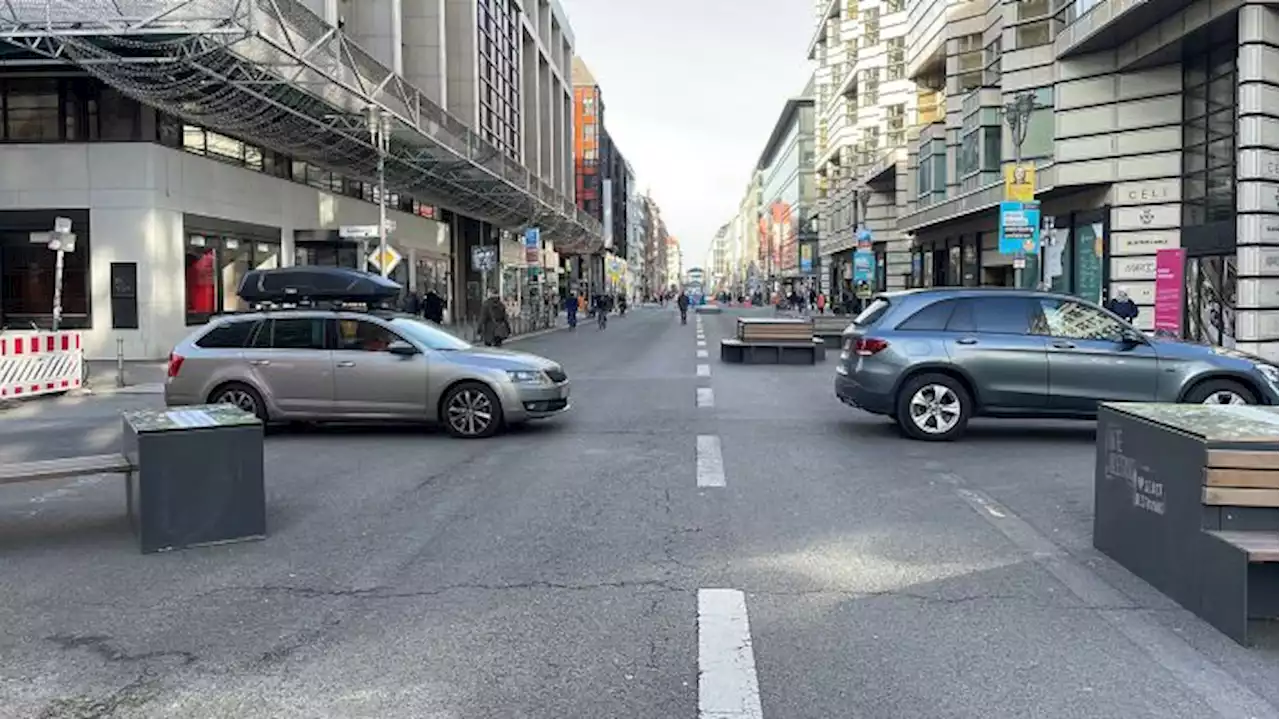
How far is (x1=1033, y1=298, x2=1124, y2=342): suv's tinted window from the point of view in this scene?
1182 cm

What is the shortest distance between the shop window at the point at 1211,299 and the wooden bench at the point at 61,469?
23.7 m

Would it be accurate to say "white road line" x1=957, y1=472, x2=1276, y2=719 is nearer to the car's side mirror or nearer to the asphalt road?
the asphalt road

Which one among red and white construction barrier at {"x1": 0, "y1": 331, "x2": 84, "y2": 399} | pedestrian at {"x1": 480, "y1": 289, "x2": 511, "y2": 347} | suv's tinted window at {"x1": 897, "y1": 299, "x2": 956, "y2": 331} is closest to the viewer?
suv's tinted window at {"x1": 897, "y1": 299, "x2": 956, "y2": 331}

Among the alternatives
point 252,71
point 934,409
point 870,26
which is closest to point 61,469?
point 934,409

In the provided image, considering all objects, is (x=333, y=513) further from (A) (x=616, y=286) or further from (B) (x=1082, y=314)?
(A) (x=616, y=286)

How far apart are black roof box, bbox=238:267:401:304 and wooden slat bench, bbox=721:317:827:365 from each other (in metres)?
10.7

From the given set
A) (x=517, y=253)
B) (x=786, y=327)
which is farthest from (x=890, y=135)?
(x=786, y=327)

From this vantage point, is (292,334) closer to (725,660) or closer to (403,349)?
(403,349)

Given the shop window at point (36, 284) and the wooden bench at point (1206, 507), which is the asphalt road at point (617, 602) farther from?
the shop window at point (36, 284)

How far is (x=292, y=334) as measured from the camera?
12453 millimetres

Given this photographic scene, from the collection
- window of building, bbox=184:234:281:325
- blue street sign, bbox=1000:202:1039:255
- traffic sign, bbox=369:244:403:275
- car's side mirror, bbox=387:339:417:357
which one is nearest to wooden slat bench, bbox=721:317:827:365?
blue street sign, bbox=1000:202:1039:255

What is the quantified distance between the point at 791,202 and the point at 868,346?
10639 centimetres

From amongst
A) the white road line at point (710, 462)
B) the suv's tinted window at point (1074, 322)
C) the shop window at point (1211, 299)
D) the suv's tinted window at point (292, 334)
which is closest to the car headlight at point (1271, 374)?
the suv's tinted window at point (1074, 322)

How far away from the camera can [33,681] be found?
462 centimetres
